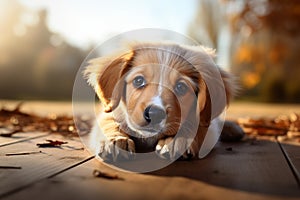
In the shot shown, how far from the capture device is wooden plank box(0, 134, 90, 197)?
195 centimetres

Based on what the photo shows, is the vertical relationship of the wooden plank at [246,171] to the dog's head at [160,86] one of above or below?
below

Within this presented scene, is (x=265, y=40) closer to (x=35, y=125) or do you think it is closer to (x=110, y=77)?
(x=35, y=125)

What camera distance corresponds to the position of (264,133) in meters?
4.56

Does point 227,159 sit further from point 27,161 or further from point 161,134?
point 27,161

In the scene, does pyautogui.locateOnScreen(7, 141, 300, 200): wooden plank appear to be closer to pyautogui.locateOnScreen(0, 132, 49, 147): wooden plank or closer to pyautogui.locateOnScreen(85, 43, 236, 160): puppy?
pyautogui.locateOnScreen(85, 43, 236, 160): puppy

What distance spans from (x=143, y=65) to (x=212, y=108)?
54cm

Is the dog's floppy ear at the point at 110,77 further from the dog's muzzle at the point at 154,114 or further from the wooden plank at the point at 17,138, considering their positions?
the wooden plank at the point at 17,138

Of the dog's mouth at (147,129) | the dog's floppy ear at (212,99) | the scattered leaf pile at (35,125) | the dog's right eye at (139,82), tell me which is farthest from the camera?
the scattered leaf pile at (35,125)

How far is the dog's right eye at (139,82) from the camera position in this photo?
2866 mm

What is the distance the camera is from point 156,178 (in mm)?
2098

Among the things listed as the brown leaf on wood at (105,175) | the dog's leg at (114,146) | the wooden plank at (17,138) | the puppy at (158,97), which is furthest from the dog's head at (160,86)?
the wooden plank at (17,138)

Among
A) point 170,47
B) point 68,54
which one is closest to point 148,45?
point 170,47

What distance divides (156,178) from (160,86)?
0.82 meters

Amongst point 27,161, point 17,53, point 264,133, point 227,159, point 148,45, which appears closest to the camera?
point 27,161
